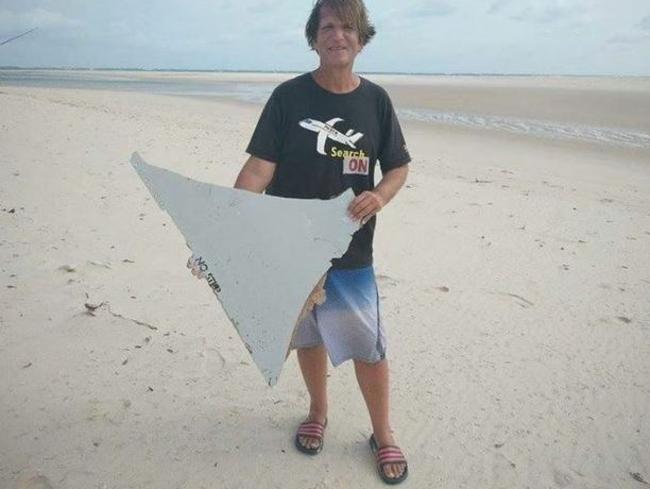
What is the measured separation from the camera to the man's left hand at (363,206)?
1721 millimetres

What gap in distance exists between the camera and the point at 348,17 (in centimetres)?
177

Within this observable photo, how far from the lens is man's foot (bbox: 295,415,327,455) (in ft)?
7.35

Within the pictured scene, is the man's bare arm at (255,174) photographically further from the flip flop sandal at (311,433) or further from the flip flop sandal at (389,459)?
the flip flop sandal at (389,459)

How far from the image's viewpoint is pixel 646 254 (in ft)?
15.0

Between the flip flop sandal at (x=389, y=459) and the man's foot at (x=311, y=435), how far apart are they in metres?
0.28

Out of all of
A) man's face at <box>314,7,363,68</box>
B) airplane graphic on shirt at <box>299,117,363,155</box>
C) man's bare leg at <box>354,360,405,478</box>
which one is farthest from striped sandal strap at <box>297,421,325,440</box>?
man's face at <box>314,7,363,68</box>

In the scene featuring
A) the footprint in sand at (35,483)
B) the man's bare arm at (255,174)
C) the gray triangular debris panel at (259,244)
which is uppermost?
the man's bare arm at (255,174)

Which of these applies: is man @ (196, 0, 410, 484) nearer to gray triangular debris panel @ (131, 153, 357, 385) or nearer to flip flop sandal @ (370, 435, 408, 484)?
gray triangular debris panel @ (131, 153, 357, 385)

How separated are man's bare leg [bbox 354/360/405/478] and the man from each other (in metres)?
0.02

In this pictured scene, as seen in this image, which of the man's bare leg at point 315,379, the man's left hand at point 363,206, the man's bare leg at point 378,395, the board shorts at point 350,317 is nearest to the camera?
the man's left hand at point 363,206

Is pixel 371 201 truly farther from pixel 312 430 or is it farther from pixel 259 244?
pixel 312 430

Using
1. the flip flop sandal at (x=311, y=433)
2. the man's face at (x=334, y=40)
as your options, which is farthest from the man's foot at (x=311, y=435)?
the man's face at (x=334, y=40)

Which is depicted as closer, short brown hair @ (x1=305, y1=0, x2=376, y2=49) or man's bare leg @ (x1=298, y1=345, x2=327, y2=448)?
short brown hair @ (x1=305, y1=0, x2=376, y2=49)

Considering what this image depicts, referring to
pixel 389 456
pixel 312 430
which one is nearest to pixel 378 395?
pixel 389 456
